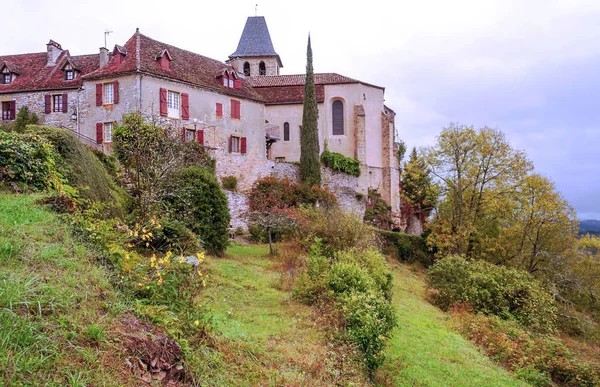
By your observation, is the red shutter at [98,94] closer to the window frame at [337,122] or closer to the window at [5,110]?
the window at [5,110]

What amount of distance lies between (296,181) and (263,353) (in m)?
26.4

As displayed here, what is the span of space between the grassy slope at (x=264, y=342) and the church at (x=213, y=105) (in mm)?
16125

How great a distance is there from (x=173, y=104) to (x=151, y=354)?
25.0 metres

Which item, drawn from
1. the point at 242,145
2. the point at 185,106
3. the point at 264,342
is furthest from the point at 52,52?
the point at 264,342

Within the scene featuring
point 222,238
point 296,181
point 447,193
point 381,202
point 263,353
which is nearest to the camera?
point 263,353

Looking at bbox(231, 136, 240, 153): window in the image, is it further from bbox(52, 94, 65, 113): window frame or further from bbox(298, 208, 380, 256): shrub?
bbox(298, 208, 380, 256): shrub

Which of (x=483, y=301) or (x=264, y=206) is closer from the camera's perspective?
(x=483, y=301)

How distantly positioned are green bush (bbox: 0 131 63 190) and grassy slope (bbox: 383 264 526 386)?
833 centimetres

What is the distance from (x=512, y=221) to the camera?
2864 centimetres

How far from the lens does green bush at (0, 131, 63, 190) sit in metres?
9.06

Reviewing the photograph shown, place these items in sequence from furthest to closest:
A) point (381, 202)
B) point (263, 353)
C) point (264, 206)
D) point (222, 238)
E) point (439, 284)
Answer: point (381, 202) → point (264, 206) → point (439, 284) → point (222, 238) → point (263, 353)

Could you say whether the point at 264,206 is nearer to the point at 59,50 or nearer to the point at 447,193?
the point at 447,193

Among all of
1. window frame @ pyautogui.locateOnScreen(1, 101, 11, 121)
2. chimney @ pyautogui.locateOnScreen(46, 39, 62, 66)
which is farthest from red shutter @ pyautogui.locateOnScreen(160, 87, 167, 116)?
window frame @ pyautogui.locateOnScreen(1, 101, 11, 121)

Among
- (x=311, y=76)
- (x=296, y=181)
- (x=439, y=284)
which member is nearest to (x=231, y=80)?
(x=311, y=76)
